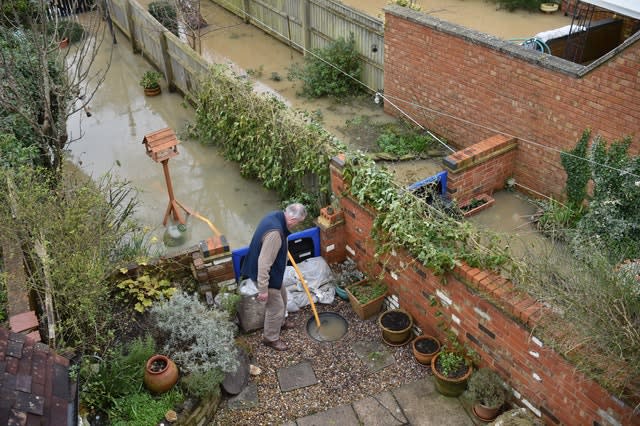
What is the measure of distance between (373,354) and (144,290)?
253cm

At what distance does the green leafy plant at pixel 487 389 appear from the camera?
5172 mm

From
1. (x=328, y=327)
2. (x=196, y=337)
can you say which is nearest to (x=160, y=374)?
(x=196, y=337)

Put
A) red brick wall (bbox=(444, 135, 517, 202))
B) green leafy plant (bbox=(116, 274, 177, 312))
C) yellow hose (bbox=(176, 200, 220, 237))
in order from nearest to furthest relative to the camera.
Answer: green leafy plant (bbox=(116, 274, 177, 312))
red brick wall (bbox=(444, 135, 517, 202))
yellow hose (bbox=(176, 200, 220, 237))

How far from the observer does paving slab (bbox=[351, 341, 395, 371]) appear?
19.4ft

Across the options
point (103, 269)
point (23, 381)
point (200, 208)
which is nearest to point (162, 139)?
point (200, 208)

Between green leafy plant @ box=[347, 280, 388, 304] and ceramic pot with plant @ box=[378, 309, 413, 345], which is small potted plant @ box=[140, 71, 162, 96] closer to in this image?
green leafy plant @ box=[347, 280, 388, 304]

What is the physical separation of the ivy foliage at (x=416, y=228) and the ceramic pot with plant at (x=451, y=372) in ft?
2.93

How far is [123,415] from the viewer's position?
16.5ft

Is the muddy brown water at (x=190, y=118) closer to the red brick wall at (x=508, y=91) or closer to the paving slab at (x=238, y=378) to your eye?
the red brick wall at (x=508, y=91)

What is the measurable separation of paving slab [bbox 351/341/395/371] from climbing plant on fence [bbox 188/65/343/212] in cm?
205

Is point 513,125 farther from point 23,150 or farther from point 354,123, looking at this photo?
point 23,150

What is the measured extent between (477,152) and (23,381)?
621 cm

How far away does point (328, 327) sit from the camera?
6441 mm

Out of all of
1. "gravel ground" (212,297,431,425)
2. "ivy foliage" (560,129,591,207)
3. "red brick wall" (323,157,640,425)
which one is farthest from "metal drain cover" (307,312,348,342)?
"ivy foliage" (560,129,591,207)
